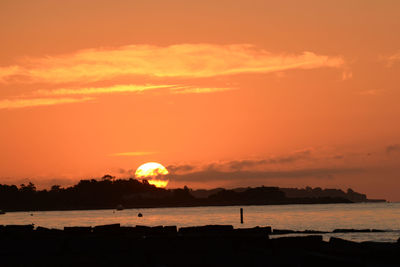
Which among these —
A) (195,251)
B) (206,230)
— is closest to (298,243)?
(195,251)

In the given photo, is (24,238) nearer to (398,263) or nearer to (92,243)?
(92,243)

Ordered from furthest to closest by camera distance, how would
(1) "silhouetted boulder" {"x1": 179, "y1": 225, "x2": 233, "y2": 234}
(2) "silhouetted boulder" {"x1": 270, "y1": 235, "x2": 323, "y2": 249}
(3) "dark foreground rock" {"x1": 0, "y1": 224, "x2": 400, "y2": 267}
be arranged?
(1) "silhouetted boulder" {"x1": 179, "y1": 225, "x2": 233, "y2": 234}, (2) "silhouetted boulder" {"x1": 270, "y1": 235, "x2": 323, "y2": 249}, (3) "dark foreground rock" {"x1": 0, "y1": 224, "x2": 400, "y2": 267}

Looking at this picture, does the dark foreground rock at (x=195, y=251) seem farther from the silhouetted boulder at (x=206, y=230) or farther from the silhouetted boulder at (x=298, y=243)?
the silhouetted boulder at (x=206, y=230)

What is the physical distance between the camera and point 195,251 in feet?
116

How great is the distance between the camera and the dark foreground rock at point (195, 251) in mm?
30688

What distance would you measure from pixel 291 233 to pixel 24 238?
4206 centimetres

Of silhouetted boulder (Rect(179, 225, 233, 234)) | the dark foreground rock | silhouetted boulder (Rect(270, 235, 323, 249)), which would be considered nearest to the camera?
the dark foreground rock

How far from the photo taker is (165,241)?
39.2 m

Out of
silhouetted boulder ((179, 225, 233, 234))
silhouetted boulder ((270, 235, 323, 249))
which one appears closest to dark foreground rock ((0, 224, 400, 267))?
silhouetted boulder ((270, 235, 323, 249))

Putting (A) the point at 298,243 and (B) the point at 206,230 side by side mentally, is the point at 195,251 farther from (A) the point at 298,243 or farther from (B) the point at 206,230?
(B) the point at 206,230

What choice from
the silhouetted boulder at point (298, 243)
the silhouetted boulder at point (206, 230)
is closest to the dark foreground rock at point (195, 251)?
the silhouetted boulder at point (298, 243)

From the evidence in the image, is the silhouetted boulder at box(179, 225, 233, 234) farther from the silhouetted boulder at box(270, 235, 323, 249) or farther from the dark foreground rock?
the silhouetted boulder at box(270, 235, 323, 249)

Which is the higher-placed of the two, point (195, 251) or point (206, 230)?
point (206, 230)

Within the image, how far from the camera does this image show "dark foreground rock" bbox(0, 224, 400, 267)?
3069cm
